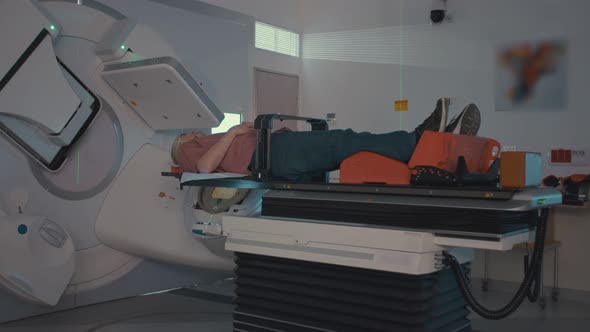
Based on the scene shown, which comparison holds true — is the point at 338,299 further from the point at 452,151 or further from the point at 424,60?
the point at 424,60

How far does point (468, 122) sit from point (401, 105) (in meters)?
3.43

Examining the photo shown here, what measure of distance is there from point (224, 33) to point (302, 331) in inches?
121

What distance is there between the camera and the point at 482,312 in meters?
2.26

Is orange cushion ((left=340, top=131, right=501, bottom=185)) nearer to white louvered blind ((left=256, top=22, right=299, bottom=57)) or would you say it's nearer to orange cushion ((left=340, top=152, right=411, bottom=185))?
orange cushion ((left=340, top=152, right=411, bottom=185))

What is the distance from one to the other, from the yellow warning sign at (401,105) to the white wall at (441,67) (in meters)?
0.05

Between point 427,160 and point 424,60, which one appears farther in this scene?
point 424,60

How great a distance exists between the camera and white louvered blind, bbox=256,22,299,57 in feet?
20.7

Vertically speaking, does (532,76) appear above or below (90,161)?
above

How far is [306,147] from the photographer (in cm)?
289

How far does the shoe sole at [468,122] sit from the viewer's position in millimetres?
2709

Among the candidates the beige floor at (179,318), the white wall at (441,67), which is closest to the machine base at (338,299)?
the beige floor at (179,318)

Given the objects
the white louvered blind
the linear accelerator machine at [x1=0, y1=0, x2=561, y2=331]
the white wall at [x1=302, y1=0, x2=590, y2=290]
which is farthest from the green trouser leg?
the white louvered blind

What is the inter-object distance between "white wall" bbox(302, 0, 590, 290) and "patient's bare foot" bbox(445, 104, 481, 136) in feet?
7.46

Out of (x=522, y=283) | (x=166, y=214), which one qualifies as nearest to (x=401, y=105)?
(x=166, y=214)
